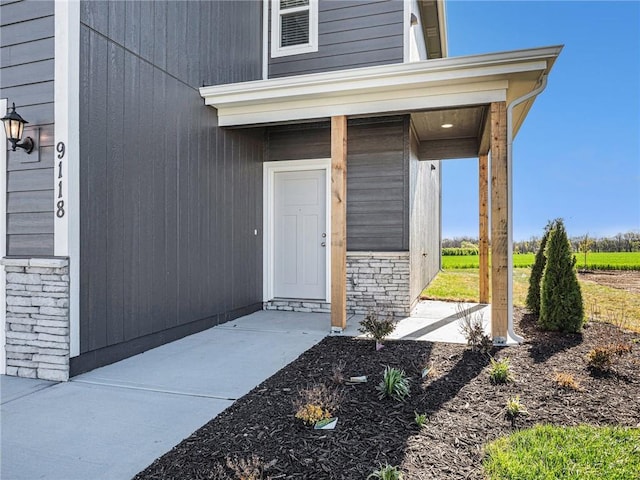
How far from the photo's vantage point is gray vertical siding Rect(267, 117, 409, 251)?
6.24 metres

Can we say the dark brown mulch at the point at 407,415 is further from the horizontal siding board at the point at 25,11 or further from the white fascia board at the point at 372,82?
the horizontal siding board at the point at 25,11

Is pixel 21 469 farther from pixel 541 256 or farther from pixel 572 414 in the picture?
pixel 541 256

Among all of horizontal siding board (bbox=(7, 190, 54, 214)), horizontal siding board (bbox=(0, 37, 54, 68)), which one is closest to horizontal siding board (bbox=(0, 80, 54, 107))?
horizontal siding board (bbox=(0, 37, 54, 68))

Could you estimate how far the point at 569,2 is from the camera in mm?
10266

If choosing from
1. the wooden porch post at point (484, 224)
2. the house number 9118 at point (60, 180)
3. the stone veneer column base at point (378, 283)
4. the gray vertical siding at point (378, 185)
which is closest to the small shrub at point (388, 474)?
the house number 9118 at point (60, 180)

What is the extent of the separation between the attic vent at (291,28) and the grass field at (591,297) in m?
5.02

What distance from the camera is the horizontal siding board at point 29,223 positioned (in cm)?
367

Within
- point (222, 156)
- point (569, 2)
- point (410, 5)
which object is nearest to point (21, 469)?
point (222, 156)

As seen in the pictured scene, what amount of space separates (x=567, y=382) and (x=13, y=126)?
5.05m

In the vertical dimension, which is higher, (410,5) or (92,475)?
(410,5)

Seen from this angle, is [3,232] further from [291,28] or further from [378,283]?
[291,28]

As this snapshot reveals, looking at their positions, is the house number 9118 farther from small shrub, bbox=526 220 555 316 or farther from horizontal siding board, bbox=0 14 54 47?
small shrub, bbox=526 220 555 316

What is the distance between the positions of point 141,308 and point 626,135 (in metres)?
11.0

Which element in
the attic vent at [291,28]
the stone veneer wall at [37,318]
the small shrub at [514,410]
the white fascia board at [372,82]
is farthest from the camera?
the attic vent at [291,28]
